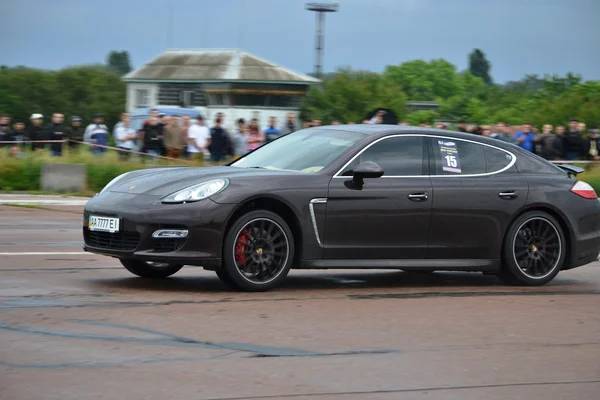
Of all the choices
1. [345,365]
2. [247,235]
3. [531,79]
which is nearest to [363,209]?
[247,235]

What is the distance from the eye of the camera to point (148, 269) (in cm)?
949

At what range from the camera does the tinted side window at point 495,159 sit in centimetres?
1000

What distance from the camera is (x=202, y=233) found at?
27.7 ft

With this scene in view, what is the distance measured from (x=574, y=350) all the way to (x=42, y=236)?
7.99 m

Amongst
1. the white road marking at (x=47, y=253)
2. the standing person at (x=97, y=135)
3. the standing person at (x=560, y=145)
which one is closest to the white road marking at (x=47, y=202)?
the standing person at (x=97, y=135)

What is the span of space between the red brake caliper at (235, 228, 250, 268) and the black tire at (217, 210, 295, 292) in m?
0.01

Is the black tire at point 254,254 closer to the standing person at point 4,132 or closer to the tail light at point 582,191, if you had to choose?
the tail light at point 582,191

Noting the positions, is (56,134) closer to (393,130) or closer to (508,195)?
(393,130)

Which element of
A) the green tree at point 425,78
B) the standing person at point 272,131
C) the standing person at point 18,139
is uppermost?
the green tree at point 425,78

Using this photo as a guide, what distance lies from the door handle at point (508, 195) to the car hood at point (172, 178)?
1.96 meters

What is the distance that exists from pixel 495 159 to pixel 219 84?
87.4 meters

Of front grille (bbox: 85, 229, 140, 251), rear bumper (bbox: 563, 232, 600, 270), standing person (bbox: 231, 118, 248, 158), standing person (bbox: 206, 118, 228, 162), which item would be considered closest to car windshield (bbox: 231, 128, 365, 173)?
front grille (bbox: 85, 229, 140, 251)

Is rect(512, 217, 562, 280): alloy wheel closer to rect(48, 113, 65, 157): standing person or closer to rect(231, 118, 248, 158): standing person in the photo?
rect(231, 118, 248, 158): standing person

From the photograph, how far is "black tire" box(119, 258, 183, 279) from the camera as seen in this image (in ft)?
30.9
